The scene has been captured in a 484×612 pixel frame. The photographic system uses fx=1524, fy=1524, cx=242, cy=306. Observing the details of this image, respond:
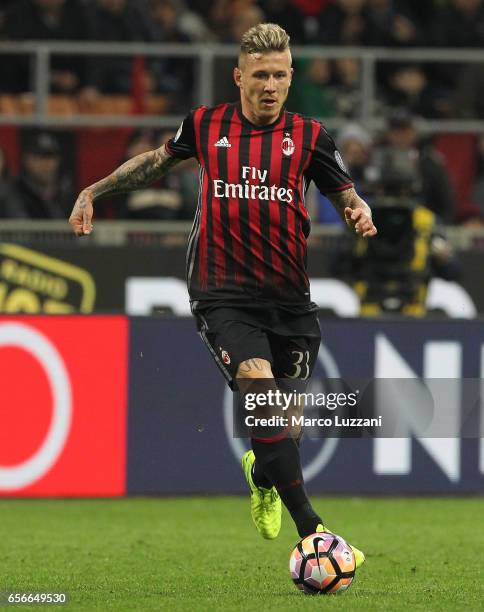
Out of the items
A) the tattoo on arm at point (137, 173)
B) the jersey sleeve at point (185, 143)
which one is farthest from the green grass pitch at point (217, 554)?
the jersey sleeve at point (185, 143)

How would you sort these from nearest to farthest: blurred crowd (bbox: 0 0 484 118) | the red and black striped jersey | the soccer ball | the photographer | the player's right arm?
1. the soccer ball
2. the red and black striped jersey
3. the player's right arm
4. the photographer
5. blurred crowd (bbox: 0 0 484 118)

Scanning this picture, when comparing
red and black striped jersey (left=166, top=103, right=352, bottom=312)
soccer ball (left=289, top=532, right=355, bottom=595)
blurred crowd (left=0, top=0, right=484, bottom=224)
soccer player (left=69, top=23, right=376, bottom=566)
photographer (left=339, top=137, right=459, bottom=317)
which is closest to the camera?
soccer ball (left=289, top=532, right=355, bottom=595)

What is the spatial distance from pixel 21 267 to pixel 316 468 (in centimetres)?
366

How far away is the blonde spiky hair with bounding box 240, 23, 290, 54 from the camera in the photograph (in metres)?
6.24

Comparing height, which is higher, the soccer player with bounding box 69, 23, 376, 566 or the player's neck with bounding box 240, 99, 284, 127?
the player's neck with bounding box 240, 99, 284, 127

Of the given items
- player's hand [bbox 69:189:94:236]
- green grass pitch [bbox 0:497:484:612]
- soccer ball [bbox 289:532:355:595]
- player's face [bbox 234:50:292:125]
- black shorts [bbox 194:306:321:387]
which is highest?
player's face [bbox 234:50:292:125]

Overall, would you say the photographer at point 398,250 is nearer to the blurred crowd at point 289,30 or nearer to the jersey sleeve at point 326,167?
the blurred crowd at point 289,30

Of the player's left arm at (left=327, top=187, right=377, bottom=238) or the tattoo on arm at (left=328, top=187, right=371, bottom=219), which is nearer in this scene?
the player's left arm at (left=327, top=187, right=377, bottom=238)

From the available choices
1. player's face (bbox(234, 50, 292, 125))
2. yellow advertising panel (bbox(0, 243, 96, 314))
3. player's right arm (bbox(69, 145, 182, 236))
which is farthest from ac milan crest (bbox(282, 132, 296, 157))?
yellow advertising panel (bbox(0, 243, 96, 314))

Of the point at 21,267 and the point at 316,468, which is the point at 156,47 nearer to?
the point at 21,267

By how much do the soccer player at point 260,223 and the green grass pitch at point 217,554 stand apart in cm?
46

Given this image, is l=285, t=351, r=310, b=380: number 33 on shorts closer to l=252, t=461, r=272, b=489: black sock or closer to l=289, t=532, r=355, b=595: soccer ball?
l=252, t=461, r=272, b=489: black sock

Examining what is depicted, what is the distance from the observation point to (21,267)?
12.8 m

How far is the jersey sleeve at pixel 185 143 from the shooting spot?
6.56 meters
